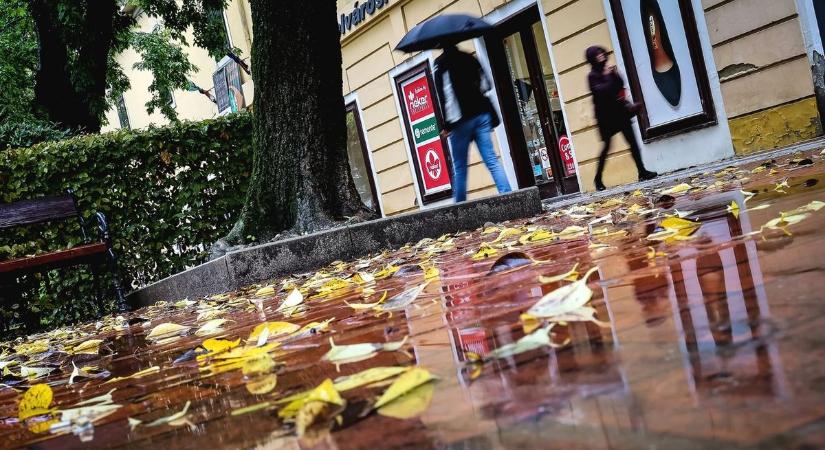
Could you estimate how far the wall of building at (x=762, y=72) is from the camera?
8031mm

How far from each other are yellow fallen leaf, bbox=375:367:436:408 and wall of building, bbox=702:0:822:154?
26.8 ft

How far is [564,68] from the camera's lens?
35.6 feet

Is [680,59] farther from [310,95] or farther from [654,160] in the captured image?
[310,95]

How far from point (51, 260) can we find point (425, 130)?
7.85 metres

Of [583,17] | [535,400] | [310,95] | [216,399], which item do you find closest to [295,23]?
[310,95]

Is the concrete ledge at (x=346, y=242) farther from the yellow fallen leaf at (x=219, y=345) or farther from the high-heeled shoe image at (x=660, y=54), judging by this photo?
the high-heeled shoe image at (x=660, y=54)

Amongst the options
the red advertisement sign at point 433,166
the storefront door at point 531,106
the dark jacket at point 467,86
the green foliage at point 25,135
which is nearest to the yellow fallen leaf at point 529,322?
the dark jacket at point 467,86

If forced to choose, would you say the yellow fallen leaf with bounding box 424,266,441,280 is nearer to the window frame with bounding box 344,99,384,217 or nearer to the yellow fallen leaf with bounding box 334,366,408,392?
the yellow fallen leaf with bounding box 334,366,408,392

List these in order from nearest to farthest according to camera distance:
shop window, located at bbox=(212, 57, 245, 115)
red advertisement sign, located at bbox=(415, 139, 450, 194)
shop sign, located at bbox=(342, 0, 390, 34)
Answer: red advertisement sign, located at bbox=(415, 139, 450, 194) < shop sign, located at bbox=(342, 0, 390, 34) < shop window, located at bbox=(212, 57, 245, 115)

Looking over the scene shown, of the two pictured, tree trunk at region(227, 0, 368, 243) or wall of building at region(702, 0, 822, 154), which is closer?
tree trunk at region(227, 0, 368, 243)

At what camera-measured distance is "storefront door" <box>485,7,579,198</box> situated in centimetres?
1177

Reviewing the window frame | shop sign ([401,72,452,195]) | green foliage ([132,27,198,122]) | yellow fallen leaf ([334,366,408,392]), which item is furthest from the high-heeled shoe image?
green foliage ([132,27,198,122])

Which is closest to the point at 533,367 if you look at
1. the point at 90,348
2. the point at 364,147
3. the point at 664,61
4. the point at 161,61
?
the point at 90,348

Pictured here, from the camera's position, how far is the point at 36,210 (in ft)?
28.2
